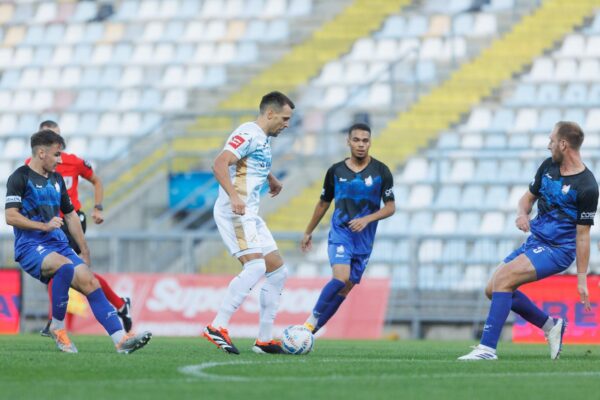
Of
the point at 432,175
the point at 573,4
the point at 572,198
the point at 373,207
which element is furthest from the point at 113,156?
the point at 572,198

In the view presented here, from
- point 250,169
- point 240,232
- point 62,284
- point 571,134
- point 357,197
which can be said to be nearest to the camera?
point 571,134

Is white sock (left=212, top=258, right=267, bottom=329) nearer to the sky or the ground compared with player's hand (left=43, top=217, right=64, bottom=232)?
nearer to the ground

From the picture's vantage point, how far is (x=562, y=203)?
10.8 metres

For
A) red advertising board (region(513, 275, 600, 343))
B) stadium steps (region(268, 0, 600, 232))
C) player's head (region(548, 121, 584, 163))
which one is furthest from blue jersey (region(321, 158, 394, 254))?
stadium steps (region(268, 0, 600, 232))

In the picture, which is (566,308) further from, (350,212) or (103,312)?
(103,312)

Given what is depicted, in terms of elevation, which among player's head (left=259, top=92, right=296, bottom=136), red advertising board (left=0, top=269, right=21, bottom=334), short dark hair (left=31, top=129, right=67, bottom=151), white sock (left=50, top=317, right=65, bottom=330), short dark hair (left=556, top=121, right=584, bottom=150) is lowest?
red advertising board (left=0, top=269, right=21, bottom=334)

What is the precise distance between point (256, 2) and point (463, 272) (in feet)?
36.5

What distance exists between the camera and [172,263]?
802 inches

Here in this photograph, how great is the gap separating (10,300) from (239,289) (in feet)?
28.8

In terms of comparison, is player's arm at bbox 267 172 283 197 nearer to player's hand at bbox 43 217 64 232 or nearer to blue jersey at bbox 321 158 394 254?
blue jersey at bbox 321 158 394 254

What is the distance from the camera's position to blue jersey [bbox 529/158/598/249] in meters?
10.6

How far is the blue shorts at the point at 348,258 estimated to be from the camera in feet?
42.0

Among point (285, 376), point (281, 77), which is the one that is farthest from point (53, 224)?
point (281, 77)

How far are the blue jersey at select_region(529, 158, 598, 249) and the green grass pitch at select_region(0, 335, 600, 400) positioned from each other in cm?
103
